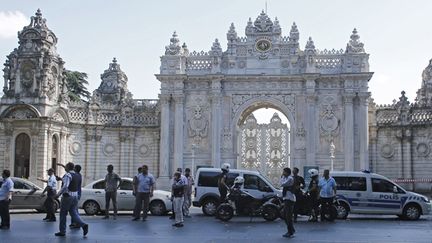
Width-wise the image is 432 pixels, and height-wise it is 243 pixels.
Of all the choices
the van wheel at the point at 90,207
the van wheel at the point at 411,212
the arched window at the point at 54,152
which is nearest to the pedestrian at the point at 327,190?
the van wheel at the point at 411,212

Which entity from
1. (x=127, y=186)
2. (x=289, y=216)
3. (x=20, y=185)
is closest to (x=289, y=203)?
(x=289, y=216)

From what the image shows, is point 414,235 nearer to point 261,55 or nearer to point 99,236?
point 99,236

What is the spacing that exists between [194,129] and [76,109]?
7.99m

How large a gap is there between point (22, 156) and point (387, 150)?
23.3 meters

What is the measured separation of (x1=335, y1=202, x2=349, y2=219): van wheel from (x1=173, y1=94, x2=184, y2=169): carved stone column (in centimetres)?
1895

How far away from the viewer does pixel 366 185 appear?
23672mm

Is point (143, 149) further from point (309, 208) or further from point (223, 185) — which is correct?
point (309, 208)

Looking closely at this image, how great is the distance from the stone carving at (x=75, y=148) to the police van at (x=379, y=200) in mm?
22713

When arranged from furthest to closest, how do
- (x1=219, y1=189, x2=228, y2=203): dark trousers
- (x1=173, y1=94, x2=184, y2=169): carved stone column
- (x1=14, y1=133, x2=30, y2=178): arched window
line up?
(x1=173, y1=94, x2=184, y2=169): carved stone column < (x1=14, y1=133, x2=30, y2=178): arched window < (x1=219, y1=189, x2=228, y2=203): dark trousers

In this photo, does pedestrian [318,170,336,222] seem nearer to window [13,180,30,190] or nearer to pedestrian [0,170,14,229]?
pedestrian [0,170,14,229]

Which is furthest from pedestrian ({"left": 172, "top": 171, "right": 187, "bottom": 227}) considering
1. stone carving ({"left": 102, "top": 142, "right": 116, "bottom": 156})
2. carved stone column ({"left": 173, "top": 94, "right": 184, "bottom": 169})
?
stone carving ({"left": 102, "top": 142, "right": 116, "bottom": 156})

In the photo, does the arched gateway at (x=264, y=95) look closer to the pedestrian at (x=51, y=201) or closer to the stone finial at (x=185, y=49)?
the stone finial at (x=185, y=49)

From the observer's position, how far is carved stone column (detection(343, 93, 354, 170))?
39875mm

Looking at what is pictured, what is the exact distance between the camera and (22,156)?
38.3 meters
